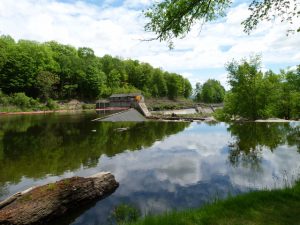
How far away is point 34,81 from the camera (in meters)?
91.0

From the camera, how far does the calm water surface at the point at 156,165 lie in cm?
1212

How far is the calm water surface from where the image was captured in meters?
12.1

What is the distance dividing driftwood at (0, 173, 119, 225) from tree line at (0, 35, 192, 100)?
83.4 meters

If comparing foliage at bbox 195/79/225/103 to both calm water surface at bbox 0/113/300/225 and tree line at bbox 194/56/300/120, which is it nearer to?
tree line at bbox 194/56/300/120

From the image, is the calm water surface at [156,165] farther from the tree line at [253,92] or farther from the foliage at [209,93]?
the foliage at [209,93]

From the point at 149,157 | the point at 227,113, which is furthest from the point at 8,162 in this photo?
the point at 227,113

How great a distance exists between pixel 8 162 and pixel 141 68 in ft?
388

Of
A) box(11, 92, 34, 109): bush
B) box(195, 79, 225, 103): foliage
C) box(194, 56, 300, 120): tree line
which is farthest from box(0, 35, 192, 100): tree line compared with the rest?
box(194, 56, 300, 120): tree line

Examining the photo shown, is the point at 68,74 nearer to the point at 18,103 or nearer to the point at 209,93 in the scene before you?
the point at 18,103

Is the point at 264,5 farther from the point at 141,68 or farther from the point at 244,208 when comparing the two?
the point at 141,68

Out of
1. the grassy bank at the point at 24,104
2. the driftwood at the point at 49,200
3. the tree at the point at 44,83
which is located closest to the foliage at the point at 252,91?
the driftwood at the point at 49,200

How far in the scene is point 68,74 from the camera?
106000mm

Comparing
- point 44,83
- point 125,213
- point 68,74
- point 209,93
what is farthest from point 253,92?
point 209,93

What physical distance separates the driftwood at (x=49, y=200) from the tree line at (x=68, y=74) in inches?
3283
